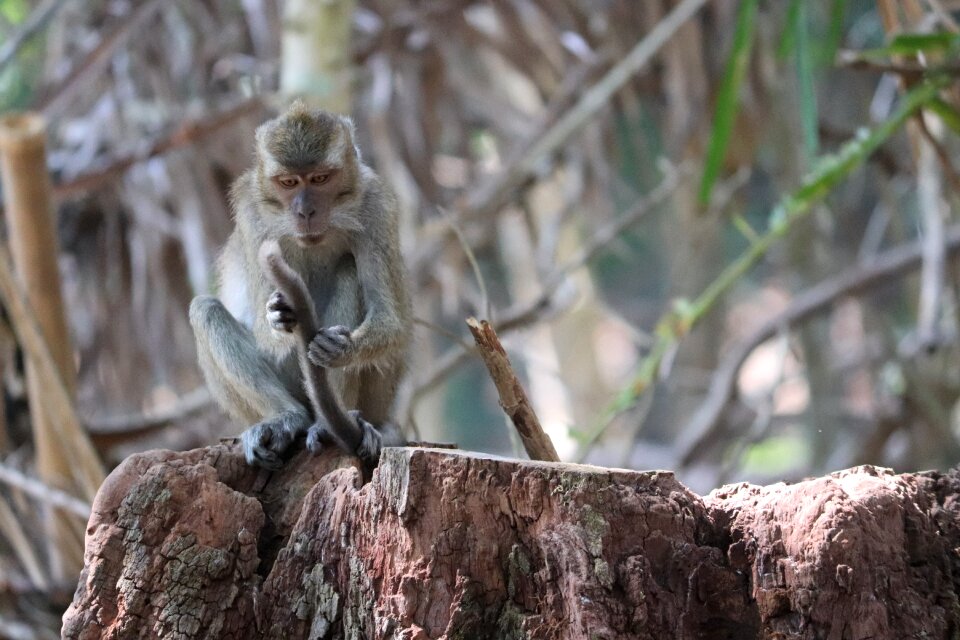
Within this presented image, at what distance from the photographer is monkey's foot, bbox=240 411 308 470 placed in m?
3.55

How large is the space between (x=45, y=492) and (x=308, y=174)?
77.6 inches

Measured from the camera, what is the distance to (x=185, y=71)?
8758 millimetres

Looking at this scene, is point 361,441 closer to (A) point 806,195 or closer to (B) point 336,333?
(B) point 336,333

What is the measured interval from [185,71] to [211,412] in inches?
105

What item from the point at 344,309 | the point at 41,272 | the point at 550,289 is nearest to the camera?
the point at 344,309

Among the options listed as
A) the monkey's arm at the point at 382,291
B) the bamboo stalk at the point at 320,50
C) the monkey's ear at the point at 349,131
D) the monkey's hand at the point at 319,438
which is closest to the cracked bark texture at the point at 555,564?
the monkey's hand at the point at 319,438

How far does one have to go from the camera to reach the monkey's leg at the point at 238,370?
4664mm

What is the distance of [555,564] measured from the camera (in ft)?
8.76

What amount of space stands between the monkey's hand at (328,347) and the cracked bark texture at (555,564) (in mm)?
743

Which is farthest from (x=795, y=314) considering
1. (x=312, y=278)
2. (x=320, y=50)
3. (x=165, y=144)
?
(x=312, y=278)

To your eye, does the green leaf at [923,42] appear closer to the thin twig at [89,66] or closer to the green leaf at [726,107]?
the green leaf at [726,107]

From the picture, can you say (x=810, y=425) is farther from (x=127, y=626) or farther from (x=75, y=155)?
(x=127, y=626)

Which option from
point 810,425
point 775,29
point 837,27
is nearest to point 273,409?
point 837,27

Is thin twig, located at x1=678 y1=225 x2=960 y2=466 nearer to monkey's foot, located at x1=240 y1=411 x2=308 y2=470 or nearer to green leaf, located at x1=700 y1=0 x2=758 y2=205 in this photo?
green leaf, located at x1=700 y1=0 x2=758 y2=205
